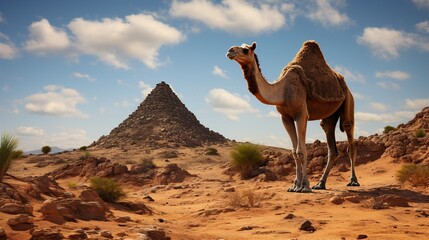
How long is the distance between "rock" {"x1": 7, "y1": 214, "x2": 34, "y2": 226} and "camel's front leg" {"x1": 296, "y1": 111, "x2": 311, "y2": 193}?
249 inches

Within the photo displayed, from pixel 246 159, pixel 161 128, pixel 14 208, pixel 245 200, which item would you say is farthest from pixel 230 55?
pixel 161 128

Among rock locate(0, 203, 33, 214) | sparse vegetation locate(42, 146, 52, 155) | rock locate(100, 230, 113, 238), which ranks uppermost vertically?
sparse vegetation locate(42, 146, 52, 155)

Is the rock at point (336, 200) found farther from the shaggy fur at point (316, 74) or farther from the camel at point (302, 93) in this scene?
the shaggy fur at point (316, 74)

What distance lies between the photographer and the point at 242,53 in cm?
873

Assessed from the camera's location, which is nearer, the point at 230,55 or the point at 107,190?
the point at 230,55

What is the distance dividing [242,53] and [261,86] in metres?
0.91

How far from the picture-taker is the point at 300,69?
33.4 feet

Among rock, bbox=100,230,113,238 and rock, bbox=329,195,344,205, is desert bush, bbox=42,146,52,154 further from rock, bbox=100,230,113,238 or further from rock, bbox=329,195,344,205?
rock, bbox=100,230,113,238

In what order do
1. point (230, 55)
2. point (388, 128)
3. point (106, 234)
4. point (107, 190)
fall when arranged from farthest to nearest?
point (388, 128) < point (107, 190) < point (230, 55) < point (106, 234)

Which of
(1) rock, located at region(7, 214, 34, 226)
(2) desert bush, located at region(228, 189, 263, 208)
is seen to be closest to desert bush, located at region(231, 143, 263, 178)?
(2) desert bush, located at region(228, 189, 263, 208)

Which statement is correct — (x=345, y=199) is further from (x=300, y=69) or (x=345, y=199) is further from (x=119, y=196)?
(x=119, y=196)

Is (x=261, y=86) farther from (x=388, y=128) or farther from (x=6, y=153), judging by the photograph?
(x=388, y=128)

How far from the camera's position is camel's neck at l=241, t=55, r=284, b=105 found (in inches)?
353

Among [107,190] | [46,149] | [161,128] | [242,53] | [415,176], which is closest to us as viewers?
[242,53]
